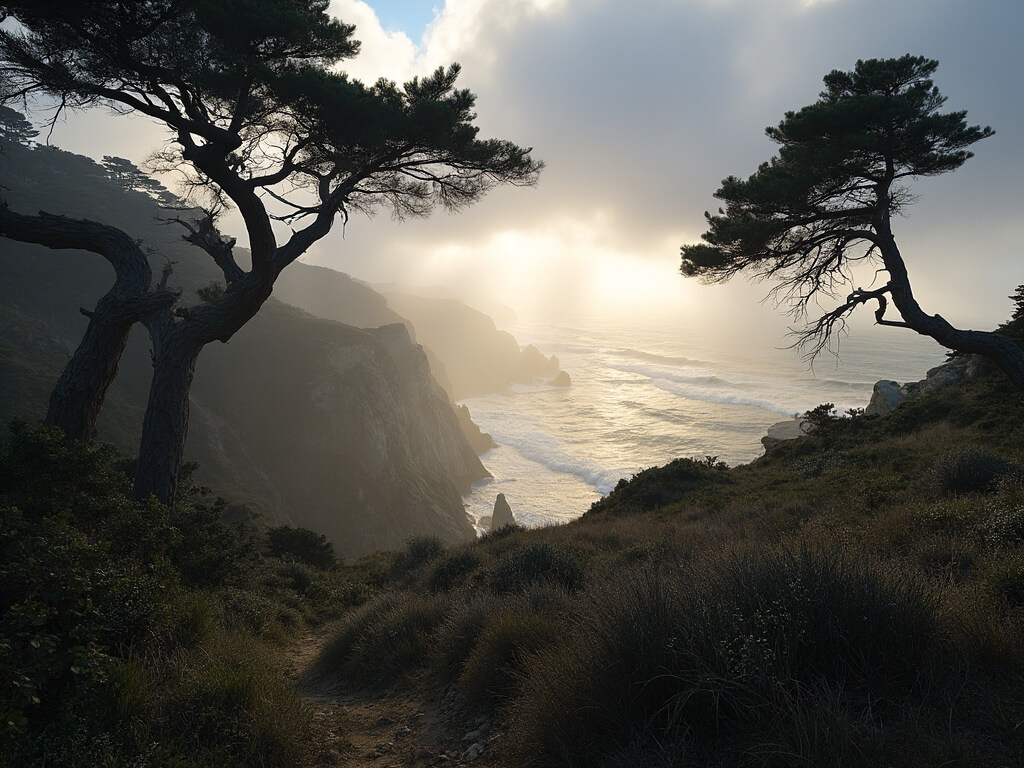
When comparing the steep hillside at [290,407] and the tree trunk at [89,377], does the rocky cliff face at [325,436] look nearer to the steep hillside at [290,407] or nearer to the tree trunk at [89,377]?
the steep hillside at [290,407]

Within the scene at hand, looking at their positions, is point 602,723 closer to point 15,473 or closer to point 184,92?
point 15,473

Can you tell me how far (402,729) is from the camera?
3984 mm

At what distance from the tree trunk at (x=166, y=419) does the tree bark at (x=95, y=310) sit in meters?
0.59

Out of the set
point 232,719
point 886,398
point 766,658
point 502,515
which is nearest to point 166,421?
point 232,719

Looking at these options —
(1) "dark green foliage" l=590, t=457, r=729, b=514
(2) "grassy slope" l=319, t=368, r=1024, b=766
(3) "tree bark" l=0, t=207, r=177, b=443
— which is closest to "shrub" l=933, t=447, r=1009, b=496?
(2) "grassy slope" l=319, t=368, r=1024, b=766

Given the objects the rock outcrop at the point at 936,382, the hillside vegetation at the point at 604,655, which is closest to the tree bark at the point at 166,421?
the hillside vegetation at the point at 604,655

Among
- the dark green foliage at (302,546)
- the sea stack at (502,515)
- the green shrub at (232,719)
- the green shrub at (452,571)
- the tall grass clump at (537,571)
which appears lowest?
the sea stack at (502,515)

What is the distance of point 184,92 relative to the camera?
823cm

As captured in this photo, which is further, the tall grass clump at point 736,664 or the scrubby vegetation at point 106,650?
the scrubby vegetation at point 106,650

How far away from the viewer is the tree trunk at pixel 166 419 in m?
7.68

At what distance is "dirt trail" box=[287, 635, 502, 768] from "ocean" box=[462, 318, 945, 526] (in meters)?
27.6

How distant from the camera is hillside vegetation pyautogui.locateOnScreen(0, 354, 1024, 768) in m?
2.25

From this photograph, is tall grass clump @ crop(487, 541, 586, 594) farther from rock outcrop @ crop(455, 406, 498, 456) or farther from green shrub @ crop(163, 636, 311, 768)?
rock outcrop @ crop(455, 406, 498, 456)

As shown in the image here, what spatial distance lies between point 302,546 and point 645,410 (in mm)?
57289
